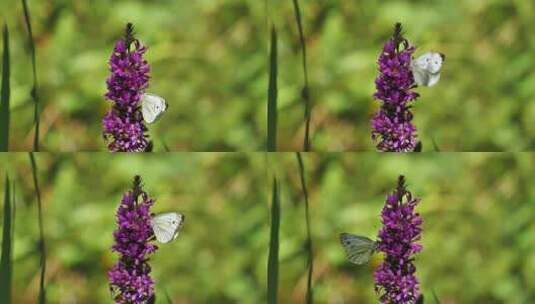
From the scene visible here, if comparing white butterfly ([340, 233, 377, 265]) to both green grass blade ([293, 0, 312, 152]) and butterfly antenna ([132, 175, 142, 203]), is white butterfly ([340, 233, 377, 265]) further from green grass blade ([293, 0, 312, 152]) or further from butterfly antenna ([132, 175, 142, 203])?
butterfly antenna ([132, 175, 142, 203])

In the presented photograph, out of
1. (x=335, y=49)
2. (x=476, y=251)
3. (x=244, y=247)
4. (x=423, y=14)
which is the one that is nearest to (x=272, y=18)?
(x=335, y=49)

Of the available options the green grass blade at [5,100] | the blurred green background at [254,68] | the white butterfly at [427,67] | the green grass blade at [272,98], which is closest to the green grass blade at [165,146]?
the blurred green background at [254,68]

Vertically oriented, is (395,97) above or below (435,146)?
above

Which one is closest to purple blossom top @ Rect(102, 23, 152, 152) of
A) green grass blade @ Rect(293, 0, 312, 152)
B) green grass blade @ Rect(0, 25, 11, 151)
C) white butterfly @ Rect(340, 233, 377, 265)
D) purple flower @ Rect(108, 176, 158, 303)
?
purple flower @ Rect(108, 176, 158, 303)

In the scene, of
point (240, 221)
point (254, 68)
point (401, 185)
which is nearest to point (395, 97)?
point (401, 185)

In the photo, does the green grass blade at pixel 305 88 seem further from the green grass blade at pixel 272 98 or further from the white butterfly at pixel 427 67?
the white butterfly at pixel 427 67

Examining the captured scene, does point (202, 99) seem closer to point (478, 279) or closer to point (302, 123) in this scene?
point (302, 123)

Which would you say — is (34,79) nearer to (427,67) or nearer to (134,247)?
(134,247)
